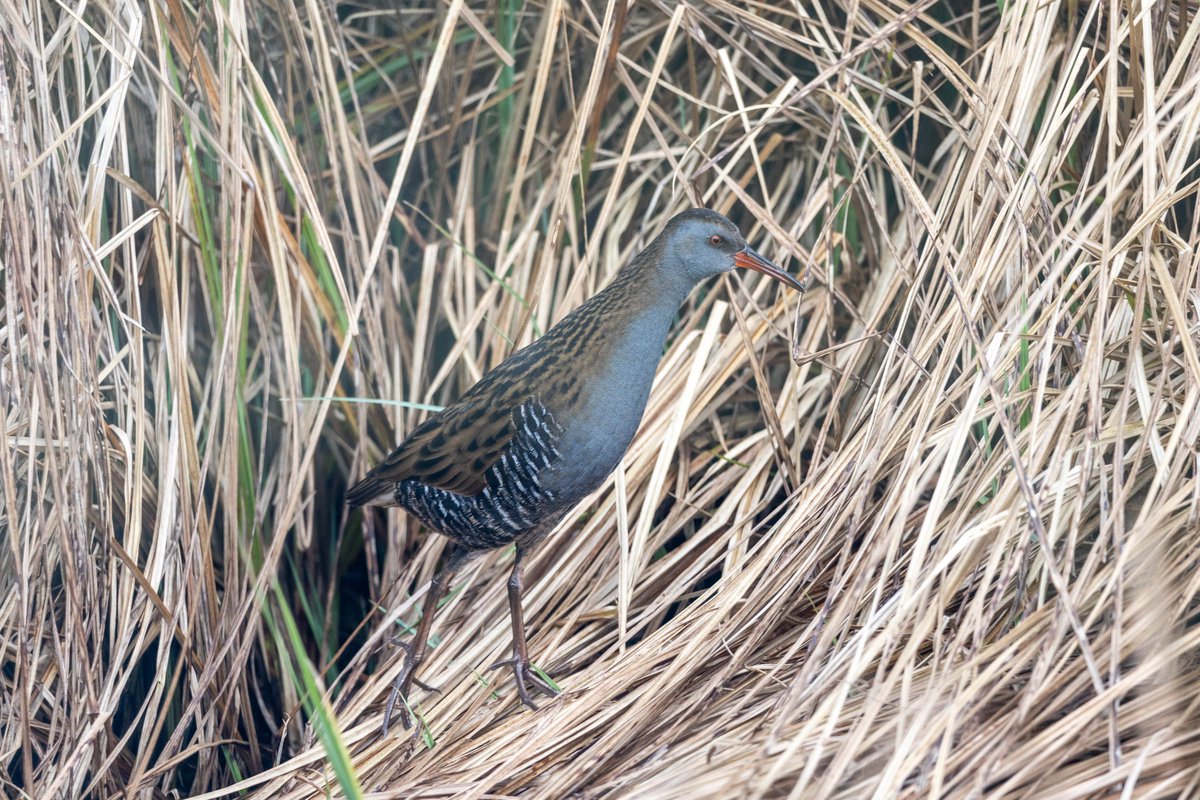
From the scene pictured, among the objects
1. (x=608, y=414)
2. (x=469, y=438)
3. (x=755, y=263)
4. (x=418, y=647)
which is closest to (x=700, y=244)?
(x=755, y=263)

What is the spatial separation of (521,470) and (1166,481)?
109cm

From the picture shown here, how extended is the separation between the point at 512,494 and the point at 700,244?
0.60 meters

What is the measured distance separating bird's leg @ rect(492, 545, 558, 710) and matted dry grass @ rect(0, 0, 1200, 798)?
58 millimetres

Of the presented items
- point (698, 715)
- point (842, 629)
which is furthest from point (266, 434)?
point (842, 629)

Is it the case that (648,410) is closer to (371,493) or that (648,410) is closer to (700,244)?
(700,244)

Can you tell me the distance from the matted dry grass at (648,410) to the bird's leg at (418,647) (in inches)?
2.2

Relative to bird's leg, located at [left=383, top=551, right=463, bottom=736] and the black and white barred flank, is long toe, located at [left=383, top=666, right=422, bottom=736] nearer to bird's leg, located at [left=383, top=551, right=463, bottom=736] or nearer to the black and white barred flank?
bird's leg, located at [left=383, top=551, right=463, bottom=736]

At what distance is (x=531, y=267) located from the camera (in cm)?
276

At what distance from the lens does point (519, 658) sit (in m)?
2.27

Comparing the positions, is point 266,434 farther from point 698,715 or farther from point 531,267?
point 698,715

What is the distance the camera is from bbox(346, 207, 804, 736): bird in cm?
222

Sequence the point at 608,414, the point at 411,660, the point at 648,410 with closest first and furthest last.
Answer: the point at 608,414, the point at 411,660, the point at 648,410

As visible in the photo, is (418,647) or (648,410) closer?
(418,647)

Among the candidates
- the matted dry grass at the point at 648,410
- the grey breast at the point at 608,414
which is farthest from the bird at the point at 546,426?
the matted dry grass at the point at 648,410
